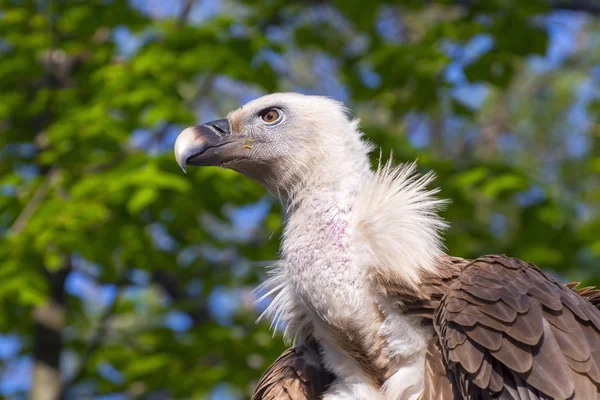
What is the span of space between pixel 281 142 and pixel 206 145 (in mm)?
340

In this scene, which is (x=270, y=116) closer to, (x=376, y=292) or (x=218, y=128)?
(x=218, y=128)

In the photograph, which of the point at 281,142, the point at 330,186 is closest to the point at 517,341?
the point at 330,186

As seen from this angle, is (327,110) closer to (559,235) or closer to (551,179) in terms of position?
(559,235)

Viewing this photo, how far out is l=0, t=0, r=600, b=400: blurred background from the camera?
22.9 feet

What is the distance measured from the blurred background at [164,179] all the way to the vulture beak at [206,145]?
222 cm

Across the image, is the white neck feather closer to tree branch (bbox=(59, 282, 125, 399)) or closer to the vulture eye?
the vulture eye

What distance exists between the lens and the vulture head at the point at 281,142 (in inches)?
156

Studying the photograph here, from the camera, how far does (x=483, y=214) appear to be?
50.2ft

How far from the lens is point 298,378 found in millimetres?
3984

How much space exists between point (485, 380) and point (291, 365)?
3.66ft

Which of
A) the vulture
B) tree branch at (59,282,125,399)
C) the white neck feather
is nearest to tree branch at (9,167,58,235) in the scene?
tree branch at (59,282,125,399)

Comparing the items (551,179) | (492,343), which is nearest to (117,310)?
(492,343)

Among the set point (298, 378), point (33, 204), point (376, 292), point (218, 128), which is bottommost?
point (33, 204)

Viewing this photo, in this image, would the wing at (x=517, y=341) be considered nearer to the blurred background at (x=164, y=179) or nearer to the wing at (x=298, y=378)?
the wing at (x=298, y=378)
